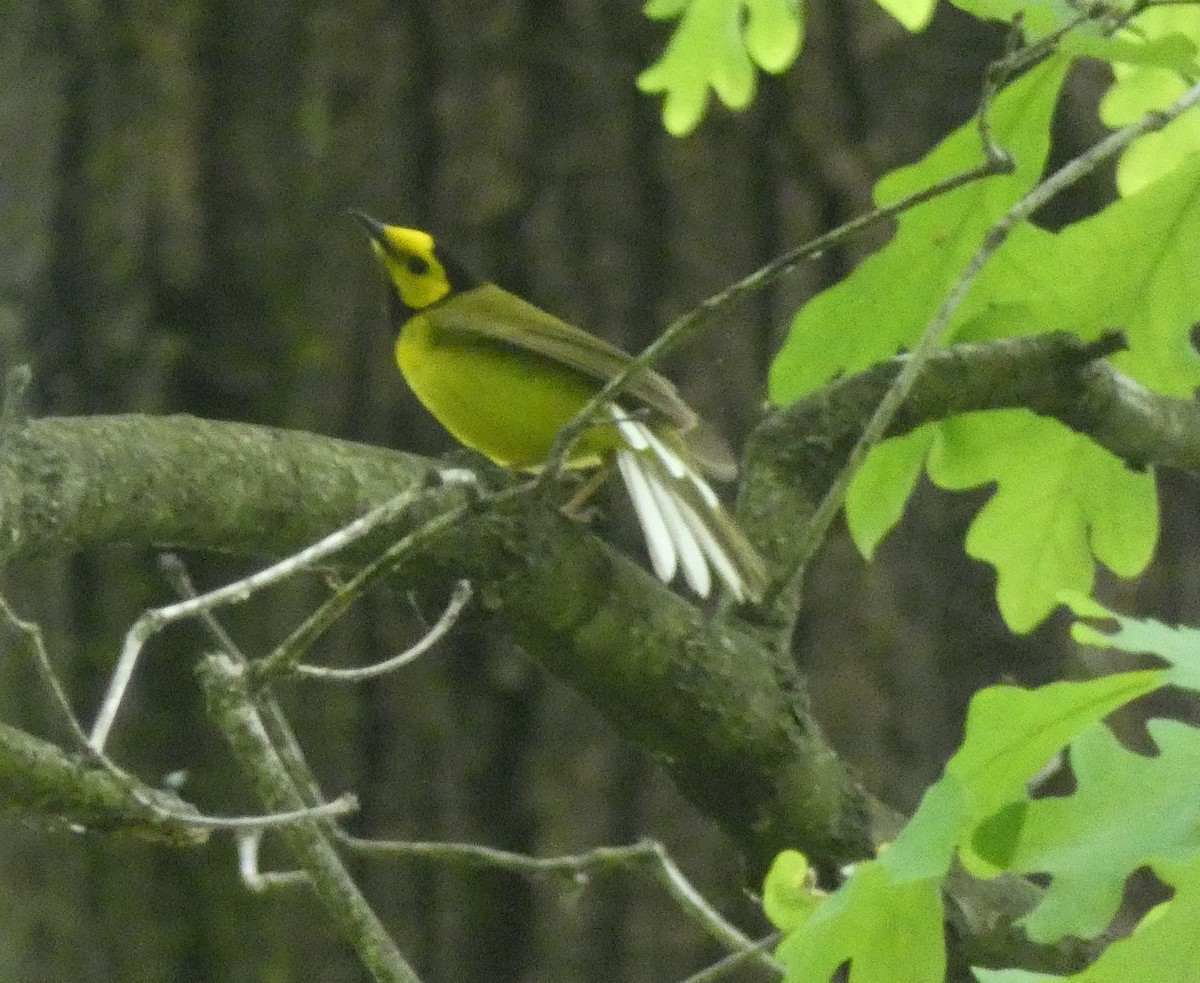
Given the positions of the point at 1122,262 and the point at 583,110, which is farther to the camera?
the point at 583,110

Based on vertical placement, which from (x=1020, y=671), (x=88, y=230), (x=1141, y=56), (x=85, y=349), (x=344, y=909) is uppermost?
(x=1141, y=56)

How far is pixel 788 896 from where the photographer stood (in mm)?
1351

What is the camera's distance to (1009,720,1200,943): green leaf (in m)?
1.07

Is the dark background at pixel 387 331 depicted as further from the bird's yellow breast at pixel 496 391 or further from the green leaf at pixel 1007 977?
the green leaf at pixel 1007 977

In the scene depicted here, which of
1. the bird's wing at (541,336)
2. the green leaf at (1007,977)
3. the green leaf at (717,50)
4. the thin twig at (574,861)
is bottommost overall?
the thin twig at (574,861)

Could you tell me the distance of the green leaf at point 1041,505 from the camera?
177 centimetres

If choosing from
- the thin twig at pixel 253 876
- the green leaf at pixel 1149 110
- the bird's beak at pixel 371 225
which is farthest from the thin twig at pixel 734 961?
the bird's beak at pixel 371 225

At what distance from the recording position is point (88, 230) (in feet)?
8.26

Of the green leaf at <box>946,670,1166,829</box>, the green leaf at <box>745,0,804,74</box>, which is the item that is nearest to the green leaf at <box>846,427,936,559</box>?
the green leaf at <box>745,0,804,74</box>

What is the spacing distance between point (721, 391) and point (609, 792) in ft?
2.01

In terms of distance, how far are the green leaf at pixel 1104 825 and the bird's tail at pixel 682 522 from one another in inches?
23.4

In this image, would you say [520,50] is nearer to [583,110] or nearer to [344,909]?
[583,110]

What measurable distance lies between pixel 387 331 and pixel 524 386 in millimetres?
366

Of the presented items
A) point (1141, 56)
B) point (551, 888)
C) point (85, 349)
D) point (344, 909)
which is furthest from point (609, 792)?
point (1141, 56)
